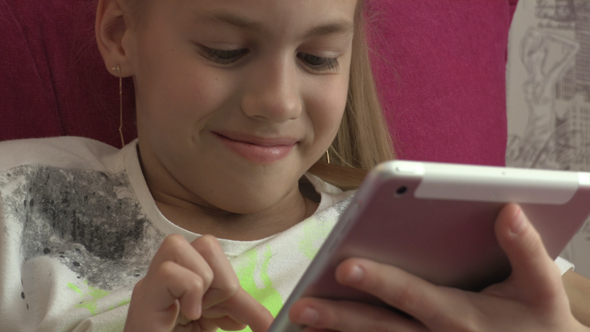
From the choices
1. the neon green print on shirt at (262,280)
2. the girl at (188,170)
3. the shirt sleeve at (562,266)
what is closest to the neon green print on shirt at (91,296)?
the girl at (188,170)

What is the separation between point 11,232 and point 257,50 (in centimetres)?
33

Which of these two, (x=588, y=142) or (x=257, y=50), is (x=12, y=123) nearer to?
(x=257, y=50)

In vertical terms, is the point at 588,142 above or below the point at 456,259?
below

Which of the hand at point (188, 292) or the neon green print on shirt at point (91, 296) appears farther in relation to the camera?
the neon green print on shirt at point (91, 296)

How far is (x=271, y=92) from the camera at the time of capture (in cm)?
67

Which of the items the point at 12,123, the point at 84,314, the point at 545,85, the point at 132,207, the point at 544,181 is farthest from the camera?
the point at 545,85

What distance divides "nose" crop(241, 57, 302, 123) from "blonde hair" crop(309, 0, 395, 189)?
0.29 metres

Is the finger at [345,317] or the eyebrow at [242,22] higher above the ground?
the eyebrow at [242,22]

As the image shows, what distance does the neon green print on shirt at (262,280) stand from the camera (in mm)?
721

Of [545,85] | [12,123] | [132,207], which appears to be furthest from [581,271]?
[12,123]

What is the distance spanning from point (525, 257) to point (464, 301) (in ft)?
0.19

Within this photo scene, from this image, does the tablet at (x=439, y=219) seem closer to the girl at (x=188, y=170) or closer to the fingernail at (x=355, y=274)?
the fingernail at (x=355, y=274)

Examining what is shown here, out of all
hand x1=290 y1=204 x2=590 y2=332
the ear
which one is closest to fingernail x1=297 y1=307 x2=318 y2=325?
hand x1=290 y1=204 x2=590 y2=332

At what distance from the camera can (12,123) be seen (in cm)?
91
